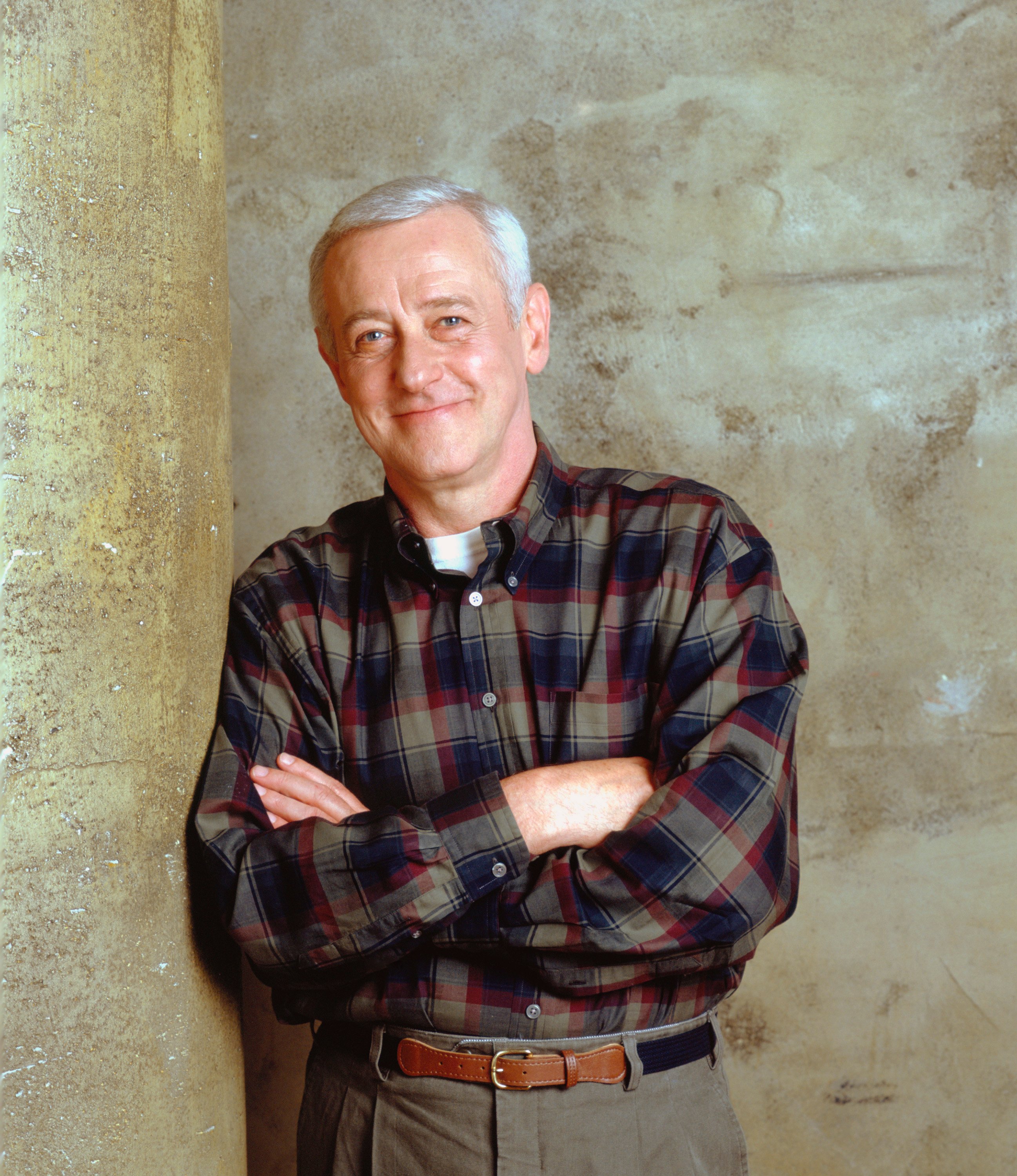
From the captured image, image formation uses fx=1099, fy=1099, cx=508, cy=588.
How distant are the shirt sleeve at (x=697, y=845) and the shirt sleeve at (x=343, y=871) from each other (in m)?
0.09

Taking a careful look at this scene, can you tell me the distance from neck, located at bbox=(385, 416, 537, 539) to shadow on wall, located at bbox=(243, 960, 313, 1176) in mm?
1815

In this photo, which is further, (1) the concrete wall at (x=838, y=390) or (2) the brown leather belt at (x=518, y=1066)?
(1) the concrete wall at (x=838, y=390)

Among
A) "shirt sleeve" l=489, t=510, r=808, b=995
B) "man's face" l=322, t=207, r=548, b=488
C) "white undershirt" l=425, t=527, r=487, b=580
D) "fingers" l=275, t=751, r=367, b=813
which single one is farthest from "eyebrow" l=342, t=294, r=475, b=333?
"fingers" l=275, t=751, r=367, b=813

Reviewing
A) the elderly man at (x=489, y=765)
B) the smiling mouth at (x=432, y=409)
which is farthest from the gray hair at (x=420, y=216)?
the smiling mouth at (x=432, y=409)

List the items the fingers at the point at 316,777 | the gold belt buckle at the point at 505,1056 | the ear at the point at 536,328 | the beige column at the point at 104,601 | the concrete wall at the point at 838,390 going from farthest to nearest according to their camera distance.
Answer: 1. the concrete wall at the point at 838,390
2. the ear at the point at 536,328
3. the fingers at the point at 316,777
4. the gold belt buckle at the point at 505,1056
5. the beige column at the point at 104,601

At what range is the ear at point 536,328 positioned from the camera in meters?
2.14

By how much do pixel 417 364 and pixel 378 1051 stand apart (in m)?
1.14

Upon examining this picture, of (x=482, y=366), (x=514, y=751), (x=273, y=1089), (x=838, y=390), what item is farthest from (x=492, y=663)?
(x=273, y=1089)

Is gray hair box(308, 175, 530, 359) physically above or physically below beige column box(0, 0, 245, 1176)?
above

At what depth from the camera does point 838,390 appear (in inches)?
119

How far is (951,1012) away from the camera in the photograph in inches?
118

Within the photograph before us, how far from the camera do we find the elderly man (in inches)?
63.7

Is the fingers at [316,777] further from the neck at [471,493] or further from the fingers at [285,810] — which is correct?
the neck at [471,493]

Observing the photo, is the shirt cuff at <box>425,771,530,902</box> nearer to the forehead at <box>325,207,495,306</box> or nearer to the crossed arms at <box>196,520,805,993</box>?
the crossed arms at <box>196,520,805,993</box>
